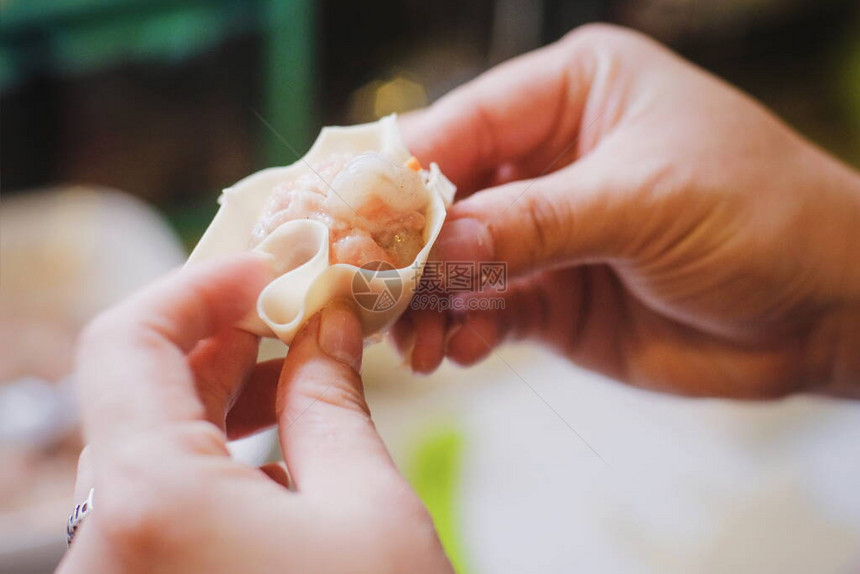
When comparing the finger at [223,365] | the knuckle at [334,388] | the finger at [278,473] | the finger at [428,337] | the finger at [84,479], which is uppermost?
the knuckle at [334,388]

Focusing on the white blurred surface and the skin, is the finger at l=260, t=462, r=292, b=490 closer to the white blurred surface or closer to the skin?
the skin

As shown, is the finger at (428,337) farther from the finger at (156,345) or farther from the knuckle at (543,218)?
the finger at (156,345)

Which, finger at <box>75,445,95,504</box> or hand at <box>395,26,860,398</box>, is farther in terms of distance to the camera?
hand at <box>395,26,860,398</box>

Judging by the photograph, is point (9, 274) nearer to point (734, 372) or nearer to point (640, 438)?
point (640, 438)

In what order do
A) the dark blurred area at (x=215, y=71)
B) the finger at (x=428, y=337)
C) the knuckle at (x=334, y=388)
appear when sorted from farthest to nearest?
the dark blurred area at (x=215, y=71) → the finger at (x=428, y=337) → the knuckle at (x=334, y=388)

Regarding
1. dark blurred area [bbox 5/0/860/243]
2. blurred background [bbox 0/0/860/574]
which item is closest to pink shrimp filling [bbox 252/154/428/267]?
blurred background [bbox 0/0/860/574]

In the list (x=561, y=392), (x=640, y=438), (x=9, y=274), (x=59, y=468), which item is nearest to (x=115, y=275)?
(x=9, y=274)

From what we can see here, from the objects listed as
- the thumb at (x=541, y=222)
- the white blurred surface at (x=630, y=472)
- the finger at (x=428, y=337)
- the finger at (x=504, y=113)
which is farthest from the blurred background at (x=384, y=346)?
the thumb at (x=541, y=222)
